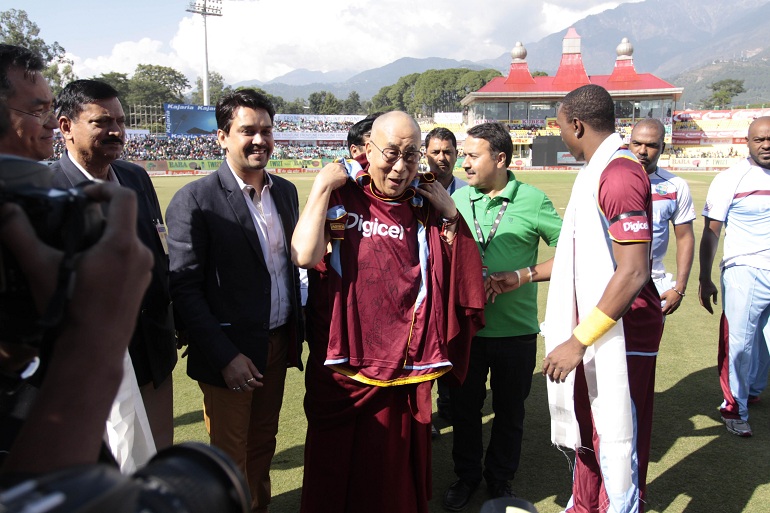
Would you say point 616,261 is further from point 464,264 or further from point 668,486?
point 668,486

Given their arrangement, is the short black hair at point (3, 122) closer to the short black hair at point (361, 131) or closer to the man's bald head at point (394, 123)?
the man's bald head at point (394, 123)

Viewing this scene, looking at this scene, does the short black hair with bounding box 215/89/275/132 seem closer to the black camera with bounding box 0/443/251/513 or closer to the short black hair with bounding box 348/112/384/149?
the short black hair with bounding box 348/112/384/149

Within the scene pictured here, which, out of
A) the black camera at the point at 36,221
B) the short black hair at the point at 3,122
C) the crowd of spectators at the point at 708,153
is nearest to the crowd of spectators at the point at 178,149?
the crowd of spectators at the point at 708,153

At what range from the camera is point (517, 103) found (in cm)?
5875

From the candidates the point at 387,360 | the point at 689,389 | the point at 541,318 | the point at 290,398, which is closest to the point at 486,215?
the point at 387,360

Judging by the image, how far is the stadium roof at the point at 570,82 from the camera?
187ft

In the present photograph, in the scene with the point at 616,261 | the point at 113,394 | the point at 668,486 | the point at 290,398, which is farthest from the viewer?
the point at 290,398

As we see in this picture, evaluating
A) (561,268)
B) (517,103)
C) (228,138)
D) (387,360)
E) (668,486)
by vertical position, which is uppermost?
(517,103)

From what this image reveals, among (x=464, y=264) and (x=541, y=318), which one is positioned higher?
(x=464, y=264)

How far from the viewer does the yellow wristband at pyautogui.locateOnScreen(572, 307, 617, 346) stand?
2.60 metres

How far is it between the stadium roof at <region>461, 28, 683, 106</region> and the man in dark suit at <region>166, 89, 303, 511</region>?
2275 inches

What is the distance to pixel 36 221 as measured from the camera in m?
0.83

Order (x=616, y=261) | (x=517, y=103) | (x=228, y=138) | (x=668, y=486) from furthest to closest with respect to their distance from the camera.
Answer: (x=517, y=103)
(x=668, y=486)
(x=228, y=138)
(x=616, y=261)

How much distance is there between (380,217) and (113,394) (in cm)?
204
